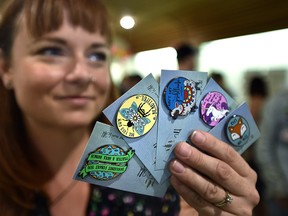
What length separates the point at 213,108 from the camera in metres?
0.40

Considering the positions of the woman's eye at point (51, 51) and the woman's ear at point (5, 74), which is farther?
the woman's ear at point (5, 74)

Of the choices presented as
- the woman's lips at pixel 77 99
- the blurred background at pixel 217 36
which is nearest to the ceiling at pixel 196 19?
the blurred background at pixel 217 36

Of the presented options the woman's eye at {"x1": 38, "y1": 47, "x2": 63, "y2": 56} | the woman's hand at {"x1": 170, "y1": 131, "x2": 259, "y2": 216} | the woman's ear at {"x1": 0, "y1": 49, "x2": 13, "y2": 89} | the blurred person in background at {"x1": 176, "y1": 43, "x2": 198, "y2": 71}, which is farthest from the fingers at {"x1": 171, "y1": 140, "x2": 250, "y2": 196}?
the woman's ear at {"x1": 0, "y1": 49, "x2": 13, "y2": 89}

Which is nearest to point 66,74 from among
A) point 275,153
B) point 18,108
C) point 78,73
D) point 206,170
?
point 78,73

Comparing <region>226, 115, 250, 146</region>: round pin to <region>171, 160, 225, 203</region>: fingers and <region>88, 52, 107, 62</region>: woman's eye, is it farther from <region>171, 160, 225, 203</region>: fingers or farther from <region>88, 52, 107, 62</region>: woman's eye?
<region>88, 52, 107, 62</region>: woman's eye

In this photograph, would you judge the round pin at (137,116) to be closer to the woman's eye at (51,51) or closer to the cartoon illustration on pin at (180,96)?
the cartoon illustration on pin at (180,96)

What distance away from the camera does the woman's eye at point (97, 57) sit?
1.53ft

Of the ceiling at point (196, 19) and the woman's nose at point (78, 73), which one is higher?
the ceiling at point (196, 19)

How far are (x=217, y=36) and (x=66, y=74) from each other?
0.22 m

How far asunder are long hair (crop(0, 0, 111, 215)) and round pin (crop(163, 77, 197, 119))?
0.22 meters

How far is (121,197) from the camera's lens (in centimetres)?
65

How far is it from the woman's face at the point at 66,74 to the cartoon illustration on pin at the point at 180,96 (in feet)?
0.42

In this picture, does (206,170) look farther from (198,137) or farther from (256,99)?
(256,99)

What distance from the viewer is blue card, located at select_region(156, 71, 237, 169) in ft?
1.24
